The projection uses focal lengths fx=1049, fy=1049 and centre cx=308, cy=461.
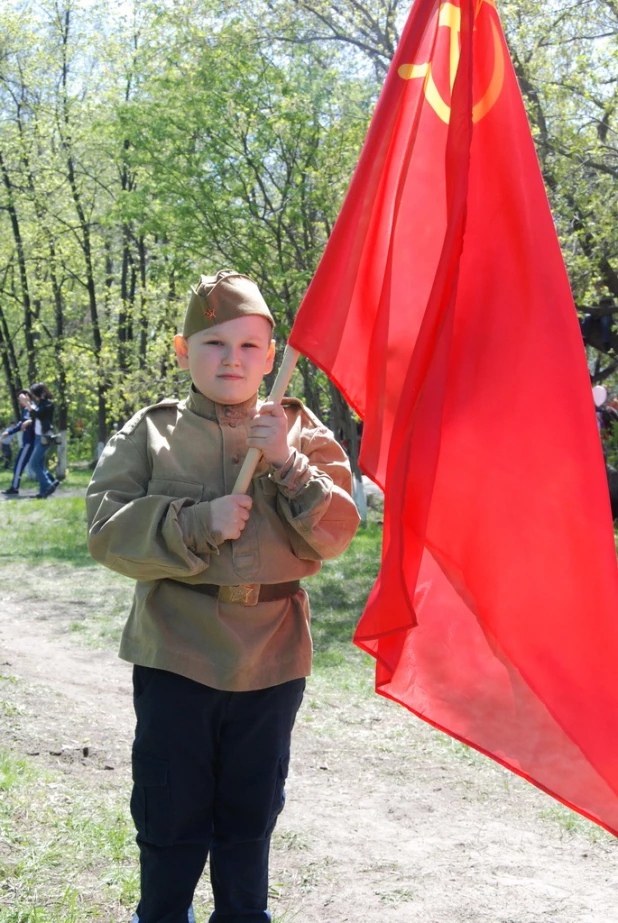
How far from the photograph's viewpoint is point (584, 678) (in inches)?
97.6

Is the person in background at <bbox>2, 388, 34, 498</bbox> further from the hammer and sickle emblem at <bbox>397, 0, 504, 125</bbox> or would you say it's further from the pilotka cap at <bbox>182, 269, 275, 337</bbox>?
the hammer and sickle emblem at <bbox>397, 0, 504, 125</bbox>

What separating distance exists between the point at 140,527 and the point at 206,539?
176mm

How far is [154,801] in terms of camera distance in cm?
258

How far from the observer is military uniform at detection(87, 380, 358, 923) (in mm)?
2588

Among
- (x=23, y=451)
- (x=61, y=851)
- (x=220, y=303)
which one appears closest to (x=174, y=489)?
(x=220, y=303)

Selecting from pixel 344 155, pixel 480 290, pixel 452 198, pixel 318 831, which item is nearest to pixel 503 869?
pixel 318 831

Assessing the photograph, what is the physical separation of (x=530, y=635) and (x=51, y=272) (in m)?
28.0

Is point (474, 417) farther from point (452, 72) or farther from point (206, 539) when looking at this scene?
point (452, 72)

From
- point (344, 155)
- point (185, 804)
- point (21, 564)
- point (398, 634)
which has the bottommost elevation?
point (21, 564)

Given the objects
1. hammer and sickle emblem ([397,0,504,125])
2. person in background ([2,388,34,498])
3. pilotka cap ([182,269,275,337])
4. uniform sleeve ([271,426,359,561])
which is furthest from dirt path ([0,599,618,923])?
person in background ([2,388,34,498])

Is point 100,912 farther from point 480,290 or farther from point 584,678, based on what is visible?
point 480,290

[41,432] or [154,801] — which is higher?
[154,801]

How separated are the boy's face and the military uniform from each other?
0.26 ft

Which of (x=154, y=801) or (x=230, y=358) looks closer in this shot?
(x=154, y=801)
